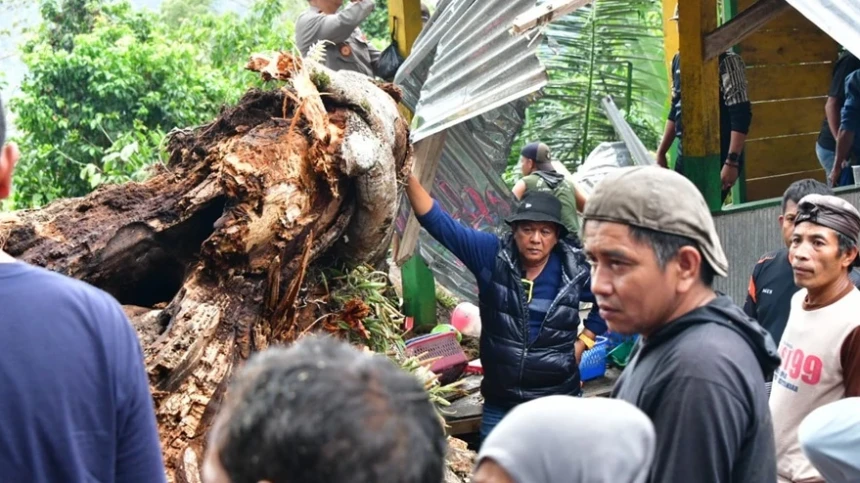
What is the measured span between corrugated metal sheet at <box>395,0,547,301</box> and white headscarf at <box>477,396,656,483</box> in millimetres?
4079

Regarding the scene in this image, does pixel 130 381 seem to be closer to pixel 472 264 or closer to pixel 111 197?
pixel 111 197

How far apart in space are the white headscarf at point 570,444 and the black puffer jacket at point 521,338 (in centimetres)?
344

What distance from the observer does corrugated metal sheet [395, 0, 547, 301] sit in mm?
6105

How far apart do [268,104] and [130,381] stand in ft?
8.77

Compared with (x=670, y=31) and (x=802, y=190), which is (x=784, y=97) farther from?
(x=802, y=190)

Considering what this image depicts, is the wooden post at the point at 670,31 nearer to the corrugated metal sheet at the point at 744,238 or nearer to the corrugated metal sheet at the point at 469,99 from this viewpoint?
the corrugated metal sheet at the point at 469,99

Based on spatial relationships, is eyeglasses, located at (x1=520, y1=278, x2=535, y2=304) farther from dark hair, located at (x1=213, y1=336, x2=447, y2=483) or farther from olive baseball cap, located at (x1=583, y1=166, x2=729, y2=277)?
dark hair, located at (x1=213, y1=336, x2=447, y2=483)

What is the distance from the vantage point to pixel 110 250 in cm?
409

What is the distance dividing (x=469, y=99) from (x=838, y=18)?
239 cm

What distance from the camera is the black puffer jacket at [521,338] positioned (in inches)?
204

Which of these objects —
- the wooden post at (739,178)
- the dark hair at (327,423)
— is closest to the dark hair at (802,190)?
the dark hair at (327,423)

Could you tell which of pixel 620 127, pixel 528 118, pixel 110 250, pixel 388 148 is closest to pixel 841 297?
pixel 388 148

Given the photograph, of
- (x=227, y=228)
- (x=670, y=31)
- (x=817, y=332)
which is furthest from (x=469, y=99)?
(x=670, y=31)

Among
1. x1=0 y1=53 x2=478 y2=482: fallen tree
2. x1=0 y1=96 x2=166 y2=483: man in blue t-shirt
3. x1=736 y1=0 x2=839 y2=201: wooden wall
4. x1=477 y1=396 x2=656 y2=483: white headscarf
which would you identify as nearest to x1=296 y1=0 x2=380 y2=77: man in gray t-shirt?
x1=0 y1=53 x2=478 y2=482: fallen tree
